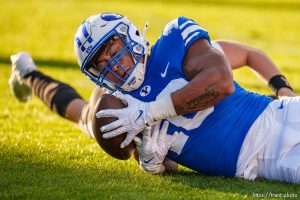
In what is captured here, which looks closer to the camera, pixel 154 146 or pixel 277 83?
pixel 154 146

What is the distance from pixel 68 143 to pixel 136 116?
5.54 ft

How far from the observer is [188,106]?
4121 mm

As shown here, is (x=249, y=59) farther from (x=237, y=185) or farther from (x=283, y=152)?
(x=237, y=185)

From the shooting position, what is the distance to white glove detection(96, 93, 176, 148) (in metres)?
4.06

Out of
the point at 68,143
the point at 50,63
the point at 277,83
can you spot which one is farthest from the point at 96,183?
the point at 50,63

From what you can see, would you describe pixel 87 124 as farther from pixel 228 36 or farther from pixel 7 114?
pixel 228 36

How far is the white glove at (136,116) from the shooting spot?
406 cm

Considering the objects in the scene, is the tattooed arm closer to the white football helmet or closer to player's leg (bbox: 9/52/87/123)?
the white football helmet

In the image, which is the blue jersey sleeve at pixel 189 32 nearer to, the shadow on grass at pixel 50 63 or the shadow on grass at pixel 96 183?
the shadow on grass at pixel 96 183

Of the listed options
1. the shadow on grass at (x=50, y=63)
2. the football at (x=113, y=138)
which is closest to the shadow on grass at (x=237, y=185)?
the football at (x=113, y=138)

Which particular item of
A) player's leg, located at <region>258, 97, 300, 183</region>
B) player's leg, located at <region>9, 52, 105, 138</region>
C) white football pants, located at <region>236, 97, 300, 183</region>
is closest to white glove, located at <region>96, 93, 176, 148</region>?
white football pants, located at <region>236, 97, 300, 183</region>

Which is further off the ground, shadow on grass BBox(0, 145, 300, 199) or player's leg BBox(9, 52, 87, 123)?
shadow on grass BBox(0, 145, 300, 199)

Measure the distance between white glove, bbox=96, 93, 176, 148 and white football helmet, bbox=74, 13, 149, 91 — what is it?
24 cm

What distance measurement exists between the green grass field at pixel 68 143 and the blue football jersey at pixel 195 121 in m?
0.12
